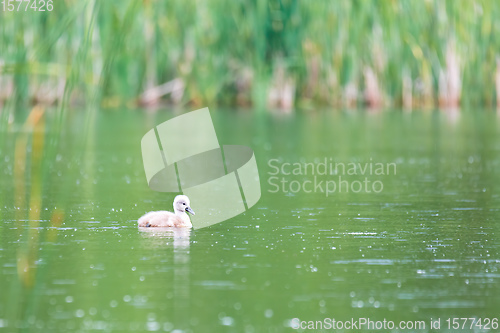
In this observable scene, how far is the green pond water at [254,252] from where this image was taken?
534cm

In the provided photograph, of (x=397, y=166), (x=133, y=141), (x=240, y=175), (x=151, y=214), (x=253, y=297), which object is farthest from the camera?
(x=133, y=141)

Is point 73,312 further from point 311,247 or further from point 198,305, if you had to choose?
point 311,247

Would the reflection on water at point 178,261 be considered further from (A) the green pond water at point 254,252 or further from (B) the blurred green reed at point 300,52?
(B) the blurred green reed at point 300,52

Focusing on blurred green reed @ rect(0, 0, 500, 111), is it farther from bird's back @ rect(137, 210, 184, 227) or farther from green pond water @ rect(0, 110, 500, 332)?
bird's back @ rect(137, 210, 184, 227)

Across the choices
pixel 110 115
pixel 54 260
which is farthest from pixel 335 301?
pixel 110 115

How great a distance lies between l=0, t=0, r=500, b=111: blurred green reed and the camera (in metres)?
27.0

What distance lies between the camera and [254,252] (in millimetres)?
7363

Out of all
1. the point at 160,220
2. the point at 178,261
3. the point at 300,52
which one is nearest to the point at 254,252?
the point at 178,261

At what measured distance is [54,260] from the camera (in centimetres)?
693

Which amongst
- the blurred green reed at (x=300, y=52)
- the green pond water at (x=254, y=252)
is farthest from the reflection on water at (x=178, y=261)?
the blurred green reed at (x=300, y=52)

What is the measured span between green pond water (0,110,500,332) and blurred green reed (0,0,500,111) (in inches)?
495

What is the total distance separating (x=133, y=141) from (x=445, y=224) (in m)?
11.3

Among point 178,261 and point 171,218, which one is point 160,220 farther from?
point 178,261

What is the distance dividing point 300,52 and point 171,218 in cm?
2026
